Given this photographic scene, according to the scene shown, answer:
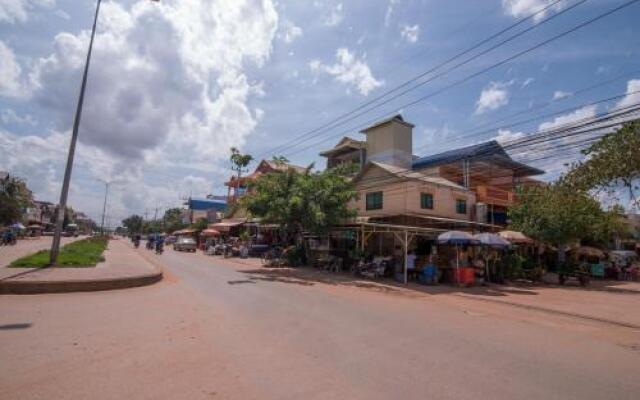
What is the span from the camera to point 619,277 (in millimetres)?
30000

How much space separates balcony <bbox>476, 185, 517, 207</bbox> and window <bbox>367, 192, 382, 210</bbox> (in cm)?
908

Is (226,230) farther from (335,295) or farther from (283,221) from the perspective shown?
(335,295)

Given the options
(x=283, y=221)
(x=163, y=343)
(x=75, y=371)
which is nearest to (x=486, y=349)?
(x=163, y=343)

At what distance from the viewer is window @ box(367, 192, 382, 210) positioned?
1169 inches

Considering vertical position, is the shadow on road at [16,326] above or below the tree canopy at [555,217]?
below

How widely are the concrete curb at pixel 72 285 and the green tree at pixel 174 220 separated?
252ft

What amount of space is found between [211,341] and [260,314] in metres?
2.75

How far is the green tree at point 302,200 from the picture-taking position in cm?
2317

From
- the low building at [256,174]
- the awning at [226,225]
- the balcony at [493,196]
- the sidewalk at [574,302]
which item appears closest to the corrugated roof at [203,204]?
the low building at [256,174]

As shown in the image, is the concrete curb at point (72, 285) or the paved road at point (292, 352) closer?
the paved road at point (292, 352)

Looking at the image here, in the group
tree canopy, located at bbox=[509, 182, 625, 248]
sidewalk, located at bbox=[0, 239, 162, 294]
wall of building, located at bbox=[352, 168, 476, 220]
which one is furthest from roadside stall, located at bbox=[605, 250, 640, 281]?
sidewalk, located at bbox=[0, 239, 162, 294]

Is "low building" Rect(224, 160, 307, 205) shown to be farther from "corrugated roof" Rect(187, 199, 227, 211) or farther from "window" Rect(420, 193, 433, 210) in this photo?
"corrugated roof" Rect(187, 199, 227, 211)

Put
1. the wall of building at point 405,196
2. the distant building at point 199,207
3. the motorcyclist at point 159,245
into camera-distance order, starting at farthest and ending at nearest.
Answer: the distant building at point 199,207, the motorcyclist at point 159,245, the wall of building at point 405,196

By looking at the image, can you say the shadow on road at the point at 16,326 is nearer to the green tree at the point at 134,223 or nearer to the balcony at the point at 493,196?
the balcony at the point at 493,196
